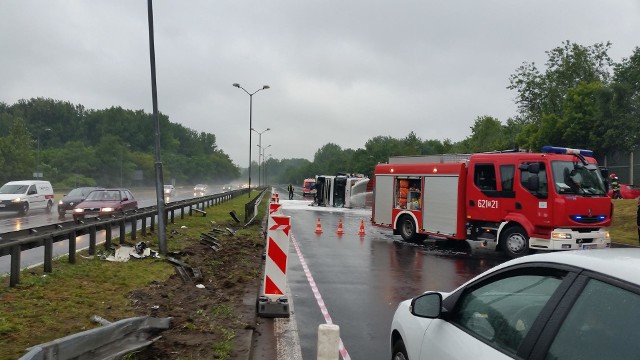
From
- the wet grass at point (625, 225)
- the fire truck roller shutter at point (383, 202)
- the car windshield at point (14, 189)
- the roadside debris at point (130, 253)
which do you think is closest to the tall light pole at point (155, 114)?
the roadside debris at point (130, 253)

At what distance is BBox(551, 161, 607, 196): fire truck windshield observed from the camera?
43.2 ft

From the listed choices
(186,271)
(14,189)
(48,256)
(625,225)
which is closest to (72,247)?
(48,256)

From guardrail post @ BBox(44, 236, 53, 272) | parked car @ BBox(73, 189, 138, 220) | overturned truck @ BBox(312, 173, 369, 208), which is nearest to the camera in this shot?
guardrail post @ BBox(44, 236, 53, 272)

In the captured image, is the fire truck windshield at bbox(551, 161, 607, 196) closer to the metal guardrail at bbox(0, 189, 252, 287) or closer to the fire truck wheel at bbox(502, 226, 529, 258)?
the fire truck wheel at bbox(502, 226, 529, 258)

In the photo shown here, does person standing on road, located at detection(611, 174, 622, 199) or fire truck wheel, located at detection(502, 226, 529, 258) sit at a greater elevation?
person standing on road, located at detection(611, 174, 622, 199)

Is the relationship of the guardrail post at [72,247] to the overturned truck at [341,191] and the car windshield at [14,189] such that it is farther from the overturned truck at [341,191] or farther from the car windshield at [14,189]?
the overturned truck at [341,191]

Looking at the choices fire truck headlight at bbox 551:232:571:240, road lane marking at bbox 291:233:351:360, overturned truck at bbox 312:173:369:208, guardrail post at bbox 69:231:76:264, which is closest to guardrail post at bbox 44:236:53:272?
guardrail post at bbox 69:231:76:264

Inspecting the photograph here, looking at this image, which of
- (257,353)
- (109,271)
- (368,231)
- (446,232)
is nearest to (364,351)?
(257,353)

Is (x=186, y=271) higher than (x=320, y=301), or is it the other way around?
(x=186, y=271)

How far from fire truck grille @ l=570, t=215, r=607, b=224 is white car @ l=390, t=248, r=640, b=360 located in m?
11.0

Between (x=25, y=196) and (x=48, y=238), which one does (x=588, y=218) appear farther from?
(x=25, y=196)

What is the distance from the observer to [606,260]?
94.9 inches

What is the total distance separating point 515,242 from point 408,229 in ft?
15.2

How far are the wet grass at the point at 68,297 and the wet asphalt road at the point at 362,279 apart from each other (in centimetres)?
153
